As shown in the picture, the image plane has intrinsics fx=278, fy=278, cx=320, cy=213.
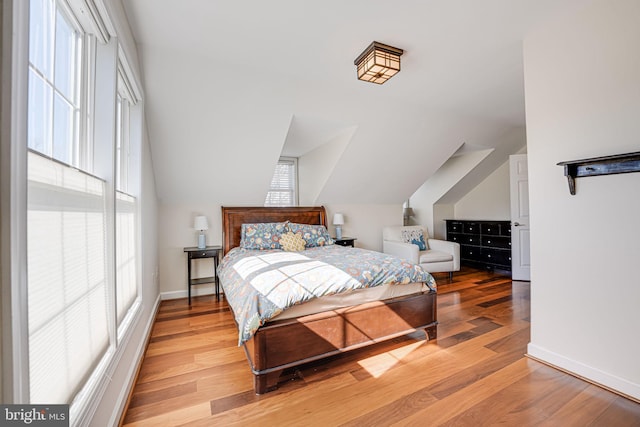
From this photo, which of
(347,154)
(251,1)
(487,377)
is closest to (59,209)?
(251,1)

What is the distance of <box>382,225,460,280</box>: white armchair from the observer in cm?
426

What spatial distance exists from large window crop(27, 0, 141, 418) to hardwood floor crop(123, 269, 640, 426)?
0.54m

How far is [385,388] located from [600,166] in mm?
1968

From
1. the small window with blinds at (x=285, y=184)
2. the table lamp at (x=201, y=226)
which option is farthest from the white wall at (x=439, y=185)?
the table lamp at (x=201, y=226)

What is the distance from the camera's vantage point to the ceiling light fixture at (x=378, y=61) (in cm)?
221

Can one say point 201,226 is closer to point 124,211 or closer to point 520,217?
point 124,211

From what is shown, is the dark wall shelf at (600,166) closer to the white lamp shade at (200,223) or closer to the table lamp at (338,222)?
the table lamp at (338,222)

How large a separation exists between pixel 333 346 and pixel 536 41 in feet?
9.07

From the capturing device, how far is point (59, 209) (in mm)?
989

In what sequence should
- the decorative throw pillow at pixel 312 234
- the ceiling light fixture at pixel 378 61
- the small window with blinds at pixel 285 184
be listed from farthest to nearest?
the small window with blinds at pixel 285 184
the decorative throw pillow at pixel 312 234
the ceiling light fixture at pixel 378 61

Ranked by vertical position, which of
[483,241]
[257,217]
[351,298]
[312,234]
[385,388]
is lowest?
[385,388]

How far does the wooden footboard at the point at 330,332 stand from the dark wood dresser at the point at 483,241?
3.04 meters

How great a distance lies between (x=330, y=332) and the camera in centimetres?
202

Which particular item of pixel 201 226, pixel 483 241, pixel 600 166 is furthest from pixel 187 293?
pixel 483 241
